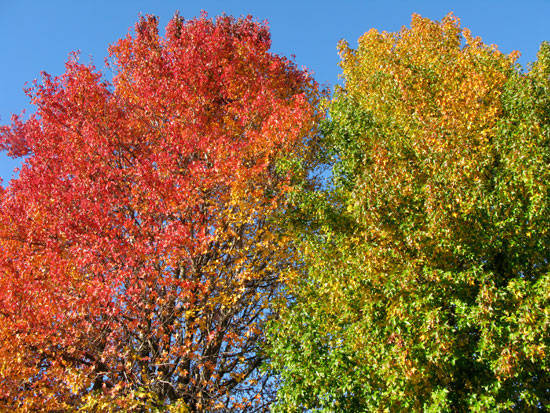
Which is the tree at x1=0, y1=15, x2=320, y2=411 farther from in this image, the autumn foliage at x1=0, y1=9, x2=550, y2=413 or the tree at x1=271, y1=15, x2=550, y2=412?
the tree at x1=271, y1=15, x2=550, y2=412

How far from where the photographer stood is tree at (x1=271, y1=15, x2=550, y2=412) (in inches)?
336

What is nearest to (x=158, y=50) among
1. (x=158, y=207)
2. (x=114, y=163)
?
(x=114, y=163)

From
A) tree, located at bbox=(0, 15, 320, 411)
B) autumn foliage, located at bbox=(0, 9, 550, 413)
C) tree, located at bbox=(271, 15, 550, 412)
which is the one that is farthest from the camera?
tree, located at bbox=(0, 15, 320, 411)

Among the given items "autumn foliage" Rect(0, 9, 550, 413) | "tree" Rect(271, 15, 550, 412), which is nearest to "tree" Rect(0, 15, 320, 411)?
"autumn foliage" Rect(0, 9, 550, 413)

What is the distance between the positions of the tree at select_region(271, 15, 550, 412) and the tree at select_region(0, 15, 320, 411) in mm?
2540

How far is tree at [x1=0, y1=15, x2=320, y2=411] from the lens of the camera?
11555 millimetres

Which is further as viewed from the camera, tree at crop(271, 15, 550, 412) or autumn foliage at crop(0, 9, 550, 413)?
autumn foliage at crop(0, 9, 550, 413)

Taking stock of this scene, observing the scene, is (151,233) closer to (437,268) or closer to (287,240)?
(287,240)

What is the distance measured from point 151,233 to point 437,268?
29.5ft

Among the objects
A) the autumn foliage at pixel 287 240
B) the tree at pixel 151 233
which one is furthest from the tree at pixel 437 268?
the tree at pixel 151 233

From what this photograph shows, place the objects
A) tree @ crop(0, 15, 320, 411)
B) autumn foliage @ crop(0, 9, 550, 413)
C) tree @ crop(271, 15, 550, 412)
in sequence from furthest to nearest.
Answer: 1. tree @ crop(0, 15, 320, 411)
2. autumn foliage @ crop(0, 9, 550, 413)
3. tree @ crop(271, 15, 550, 412)

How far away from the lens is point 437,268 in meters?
10.1

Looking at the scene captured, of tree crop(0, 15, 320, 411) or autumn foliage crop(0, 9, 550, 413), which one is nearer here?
autumn foliage crop(0, 9, 550, 413)

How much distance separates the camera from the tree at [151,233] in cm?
1155
